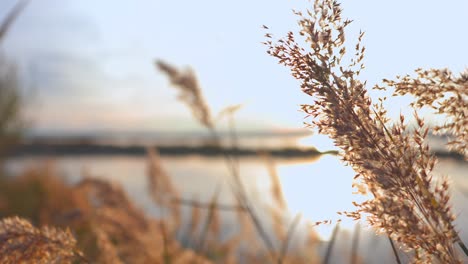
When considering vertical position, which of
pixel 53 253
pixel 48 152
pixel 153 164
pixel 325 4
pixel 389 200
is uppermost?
pixel 325 4

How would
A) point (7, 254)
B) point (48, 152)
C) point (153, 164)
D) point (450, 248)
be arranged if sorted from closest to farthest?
1. point (450, 248)
2. point (7, 254)
3. point (153, 164)
4. point (48, 152)

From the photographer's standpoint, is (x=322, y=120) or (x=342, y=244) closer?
(x=322, y=120)

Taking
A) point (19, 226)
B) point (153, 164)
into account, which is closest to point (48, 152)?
point (153, 164)

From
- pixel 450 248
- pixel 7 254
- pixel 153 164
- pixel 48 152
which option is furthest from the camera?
pixel 48 152

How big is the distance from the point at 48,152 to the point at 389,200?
11.0 m

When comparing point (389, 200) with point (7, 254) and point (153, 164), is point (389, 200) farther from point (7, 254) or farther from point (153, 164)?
point (153, 164)

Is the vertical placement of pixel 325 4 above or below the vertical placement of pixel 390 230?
above

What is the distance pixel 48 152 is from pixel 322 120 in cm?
1099

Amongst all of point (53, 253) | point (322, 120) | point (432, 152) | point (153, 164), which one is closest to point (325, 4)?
point (322, 120)

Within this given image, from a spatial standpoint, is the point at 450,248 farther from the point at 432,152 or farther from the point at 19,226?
the point at 19,226

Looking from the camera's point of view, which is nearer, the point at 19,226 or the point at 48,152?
the point at 19,226

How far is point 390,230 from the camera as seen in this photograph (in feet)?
3.03

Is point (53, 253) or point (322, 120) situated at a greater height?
point (322, 120)

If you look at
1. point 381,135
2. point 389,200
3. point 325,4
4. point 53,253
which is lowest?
point 53,253
